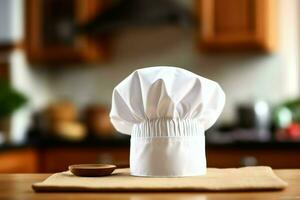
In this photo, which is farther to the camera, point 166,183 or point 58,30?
point 58,30

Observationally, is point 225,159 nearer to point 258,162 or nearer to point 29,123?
point 258,162

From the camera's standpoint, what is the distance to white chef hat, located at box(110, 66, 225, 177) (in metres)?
1.34

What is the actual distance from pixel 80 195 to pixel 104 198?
0.06 metres

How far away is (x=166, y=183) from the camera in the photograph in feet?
4.11

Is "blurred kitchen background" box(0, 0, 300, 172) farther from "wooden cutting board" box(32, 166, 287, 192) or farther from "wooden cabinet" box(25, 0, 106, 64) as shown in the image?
"wooden cutting board" box(32, 166, 287, 192)

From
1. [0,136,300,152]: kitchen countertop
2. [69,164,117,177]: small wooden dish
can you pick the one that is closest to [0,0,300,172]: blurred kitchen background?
[0,136,300,152]: kitchen countertop

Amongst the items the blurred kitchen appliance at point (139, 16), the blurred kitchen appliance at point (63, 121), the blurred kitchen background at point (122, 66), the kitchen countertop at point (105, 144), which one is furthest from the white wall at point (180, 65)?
the kitchen countertop at point (105, 144)

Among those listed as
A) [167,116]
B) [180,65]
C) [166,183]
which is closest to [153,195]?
[166,183]

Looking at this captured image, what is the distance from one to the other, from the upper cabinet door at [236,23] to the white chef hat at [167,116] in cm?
253

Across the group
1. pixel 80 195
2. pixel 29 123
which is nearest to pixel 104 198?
pixel 80 195

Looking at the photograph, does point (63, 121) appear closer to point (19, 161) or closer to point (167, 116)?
point (19, 161)

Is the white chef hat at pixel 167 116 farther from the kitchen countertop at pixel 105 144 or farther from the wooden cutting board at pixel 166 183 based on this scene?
the kitchen countertop at pixel 105 144

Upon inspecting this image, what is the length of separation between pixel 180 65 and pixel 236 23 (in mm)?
529

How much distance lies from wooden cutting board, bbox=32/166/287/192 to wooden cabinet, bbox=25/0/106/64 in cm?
282
